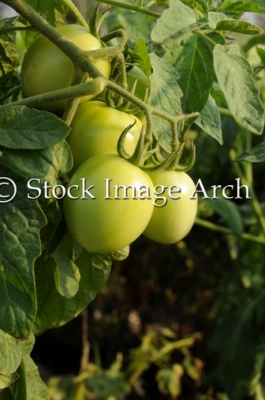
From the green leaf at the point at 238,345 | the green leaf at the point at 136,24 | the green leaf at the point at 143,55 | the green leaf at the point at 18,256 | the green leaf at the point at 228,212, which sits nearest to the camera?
the green leaf at the point at 18,256

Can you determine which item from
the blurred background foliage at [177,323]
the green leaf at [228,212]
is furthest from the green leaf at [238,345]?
the green leaf at [228,212]

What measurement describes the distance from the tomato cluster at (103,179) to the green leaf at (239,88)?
0.08 meters

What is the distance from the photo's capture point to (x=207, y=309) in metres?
2.50

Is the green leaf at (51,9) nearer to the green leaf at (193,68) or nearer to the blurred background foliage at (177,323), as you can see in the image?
the green leaf at (193,68)

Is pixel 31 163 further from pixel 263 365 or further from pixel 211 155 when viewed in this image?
pixel 211 155

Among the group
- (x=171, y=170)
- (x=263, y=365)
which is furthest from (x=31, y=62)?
(x=263, y=365)

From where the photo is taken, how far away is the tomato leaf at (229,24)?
1.85 feet


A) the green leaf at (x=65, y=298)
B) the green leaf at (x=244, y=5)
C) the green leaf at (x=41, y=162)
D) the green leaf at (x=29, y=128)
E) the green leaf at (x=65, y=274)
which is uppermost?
the green leaf at (x=29, y=128)

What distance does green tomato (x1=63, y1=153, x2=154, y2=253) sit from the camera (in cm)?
49

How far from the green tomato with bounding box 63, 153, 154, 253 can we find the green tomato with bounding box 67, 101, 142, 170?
0.09 ft

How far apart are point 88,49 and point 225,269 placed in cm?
195

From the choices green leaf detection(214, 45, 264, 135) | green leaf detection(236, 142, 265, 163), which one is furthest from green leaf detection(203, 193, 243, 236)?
green leaf detection(214, 45, 264, 135)

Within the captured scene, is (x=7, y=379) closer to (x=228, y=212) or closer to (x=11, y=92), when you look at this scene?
(x=11, y=92)

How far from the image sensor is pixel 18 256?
467 millimetres
